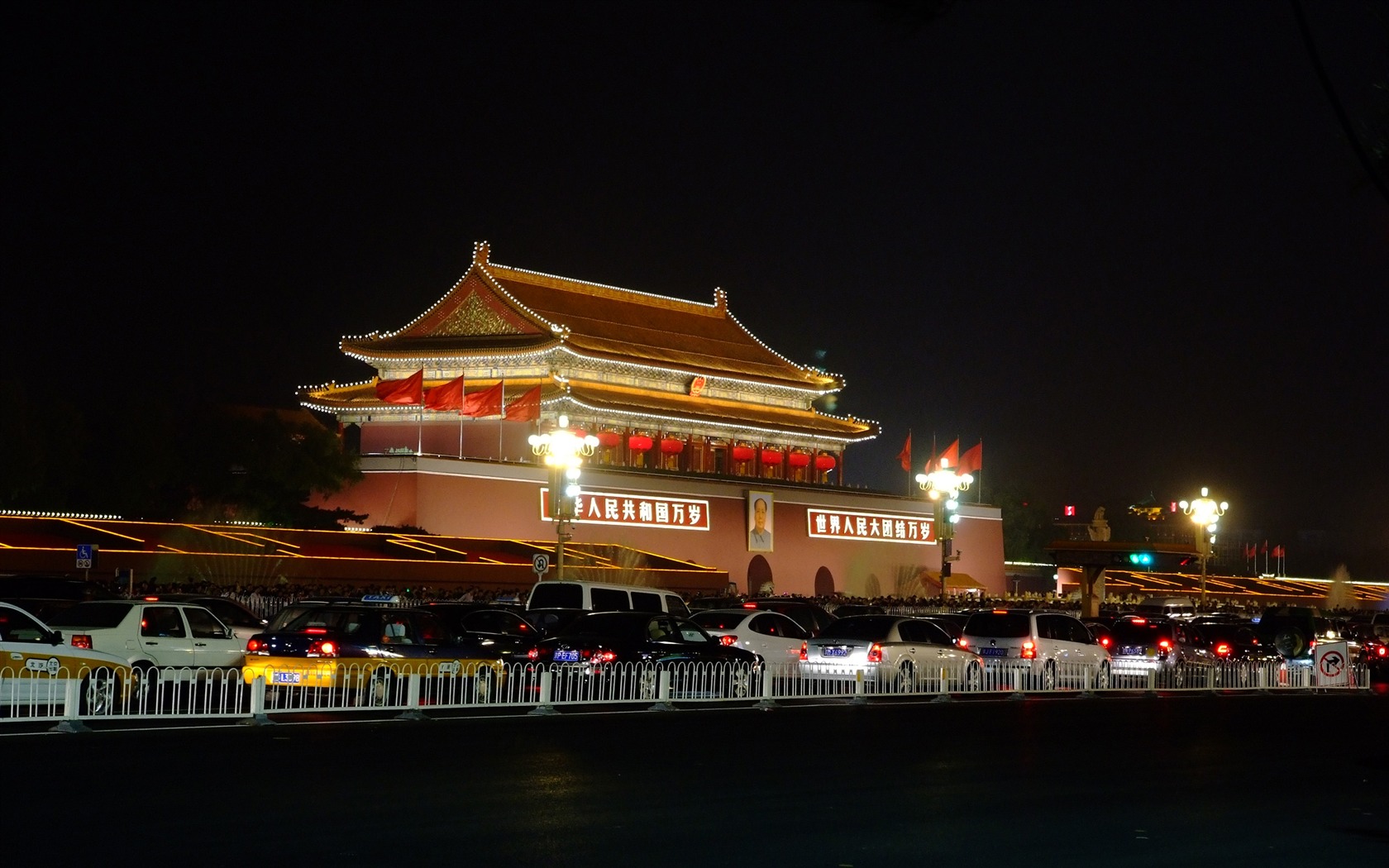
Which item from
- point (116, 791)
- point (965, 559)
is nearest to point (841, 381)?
point (965, 559)

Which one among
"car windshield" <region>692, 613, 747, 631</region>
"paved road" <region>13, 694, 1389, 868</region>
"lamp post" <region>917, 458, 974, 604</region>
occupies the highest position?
"lamp post" <region>917, 458, 974, 604</region>

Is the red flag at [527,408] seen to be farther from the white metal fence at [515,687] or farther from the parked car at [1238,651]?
the white metal fence at [515,687]

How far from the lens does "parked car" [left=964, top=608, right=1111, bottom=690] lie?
24.0 meters

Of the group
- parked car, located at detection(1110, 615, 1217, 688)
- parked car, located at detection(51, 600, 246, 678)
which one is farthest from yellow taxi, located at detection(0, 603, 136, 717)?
parked car, located at detection(1110, 615, 1217, 688)

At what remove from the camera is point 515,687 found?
821 inches

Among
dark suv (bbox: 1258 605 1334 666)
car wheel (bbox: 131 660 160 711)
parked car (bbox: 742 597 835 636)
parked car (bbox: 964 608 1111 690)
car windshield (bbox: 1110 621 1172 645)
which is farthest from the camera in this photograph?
dark suv (bbox: 1258 605 1334 666)

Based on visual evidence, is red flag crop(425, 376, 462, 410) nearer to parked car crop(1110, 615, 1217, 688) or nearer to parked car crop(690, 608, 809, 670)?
parked car crop(1110, 615, 1217, 688)

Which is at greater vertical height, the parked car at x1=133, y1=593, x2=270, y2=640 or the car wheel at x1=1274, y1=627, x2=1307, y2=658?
the parked car at x1=133, y1=593, x2=270, y2=640

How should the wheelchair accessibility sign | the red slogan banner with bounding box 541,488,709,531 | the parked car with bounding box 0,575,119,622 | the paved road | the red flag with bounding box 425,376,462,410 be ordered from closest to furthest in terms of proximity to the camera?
the paved road
the parked car with bounding box 0,575,119,622
the wheelchair accessibility sign
the red flag with bounding box 425,376,462,410
the red slogan banner with bounding box 541,488,709,531

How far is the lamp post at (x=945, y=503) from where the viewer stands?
1668 inches

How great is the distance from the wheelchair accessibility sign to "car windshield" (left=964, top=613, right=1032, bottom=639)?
17.4 ft

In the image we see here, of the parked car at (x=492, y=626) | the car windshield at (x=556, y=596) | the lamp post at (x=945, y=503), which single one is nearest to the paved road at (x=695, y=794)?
the parked car at (x=492, y=626)

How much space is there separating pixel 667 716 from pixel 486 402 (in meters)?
32.4

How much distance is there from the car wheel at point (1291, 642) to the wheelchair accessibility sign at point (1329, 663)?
5.09 meters
